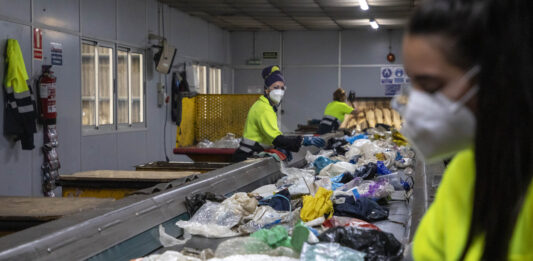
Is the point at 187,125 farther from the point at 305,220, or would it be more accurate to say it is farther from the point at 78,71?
the point at 305,220

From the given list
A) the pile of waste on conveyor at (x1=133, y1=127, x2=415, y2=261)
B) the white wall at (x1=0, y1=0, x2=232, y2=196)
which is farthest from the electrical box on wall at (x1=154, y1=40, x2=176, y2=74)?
the pile of waste on conveyor at (x1=133, y1=127, x2=415, y2=261)

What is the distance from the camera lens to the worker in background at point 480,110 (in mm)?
923

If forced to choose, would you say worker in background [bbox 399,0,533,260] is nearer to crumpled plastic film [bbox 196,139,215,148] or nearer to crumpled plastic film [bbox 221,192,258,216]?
crumpled plastic film [bbox 221,192,258,216]

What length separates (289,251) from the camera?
86.8 inches

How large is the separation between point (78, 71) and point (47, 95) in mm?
1047

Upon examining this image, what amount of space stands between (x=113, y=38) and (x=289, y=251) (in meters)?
7.21

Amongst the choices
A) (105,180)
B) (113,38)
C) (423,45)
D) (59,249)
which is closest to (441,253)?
(423,45)

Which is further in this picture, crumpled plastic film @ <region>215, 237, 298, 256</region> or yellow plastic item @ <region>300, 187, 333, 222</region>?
yellow plastic item @ <region>300, 187, 333, 222</region>

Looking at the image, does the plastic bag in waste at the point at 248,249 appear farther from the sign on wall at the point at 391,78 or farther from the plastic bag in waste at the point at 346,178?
the sign on wall at the point at 391,78

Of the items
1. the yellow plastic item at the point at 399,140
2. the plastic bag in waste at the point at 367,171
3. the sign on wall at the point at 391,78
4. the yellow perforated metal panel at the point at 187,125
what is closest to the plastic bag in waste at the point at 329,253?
the plastic bag in waste at the point at 367,171

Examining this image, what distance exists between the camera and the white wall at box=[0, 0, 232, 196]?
21.4ft

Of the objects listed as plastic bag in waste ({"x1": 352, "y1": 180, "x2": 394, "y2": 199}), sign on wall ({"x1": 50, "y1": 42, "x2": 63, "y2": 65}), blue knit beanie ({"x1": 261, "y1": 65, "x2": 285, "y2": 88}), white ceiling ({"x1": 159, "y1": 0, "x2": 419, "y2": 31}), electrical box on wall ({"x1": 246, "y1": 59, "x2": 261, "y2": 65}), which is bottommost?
plastic bag in waste ({"x1": 352, "y1": 180, "x2": 394, "y2": 199})

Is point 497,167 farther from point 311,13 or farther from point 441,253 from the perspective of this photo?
point 311,13

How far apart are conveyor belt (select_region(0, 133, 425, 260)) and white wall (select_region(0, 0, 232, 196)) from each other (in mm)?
3786
